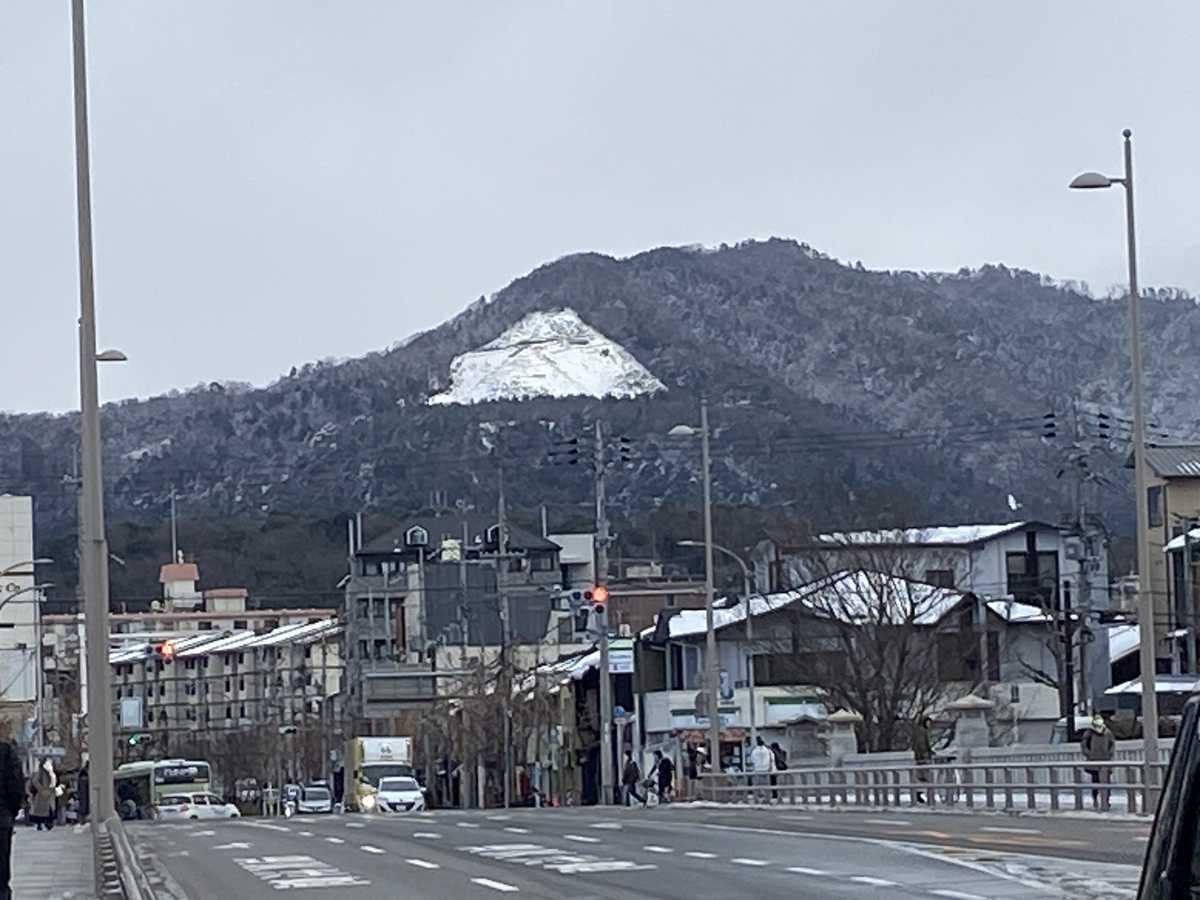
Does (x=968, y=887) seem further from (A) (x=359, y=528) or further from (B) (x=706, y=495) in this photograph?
(A) (x=359, y=528)

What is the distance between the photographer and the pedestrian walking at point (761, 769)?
54.1 m

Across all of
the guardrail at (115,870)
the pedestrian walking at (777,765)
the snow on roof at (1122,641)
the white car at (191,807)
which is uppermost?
the snow on roof at (1122,641)

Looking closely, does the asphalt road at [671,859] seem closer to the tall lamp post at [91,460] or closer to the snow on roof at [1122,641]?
the tall lamp post at [91,460]

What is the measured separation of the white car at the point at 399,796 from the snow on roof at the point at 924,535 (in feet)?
50.7

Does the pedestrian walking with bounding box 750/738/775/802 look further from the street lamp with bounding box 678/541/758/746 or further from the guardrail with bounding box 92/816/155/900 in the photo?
the guardrail with bounding box 92/816/155/900

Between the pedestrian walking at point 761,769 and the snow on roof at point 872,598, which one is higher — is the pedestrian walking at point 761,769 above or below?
below

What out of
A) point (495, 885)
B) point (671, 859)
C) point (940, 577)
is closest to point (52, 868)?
point (671, 859)

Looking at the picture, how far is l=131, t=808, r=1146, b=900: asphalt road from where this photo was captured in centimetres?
2125

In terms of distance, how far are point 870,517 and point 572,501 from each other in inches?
3342

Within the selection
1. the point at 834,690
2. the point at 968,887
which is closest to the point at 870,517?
the point at 834,690

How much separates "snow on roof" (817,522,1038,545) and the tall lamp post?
165 ft

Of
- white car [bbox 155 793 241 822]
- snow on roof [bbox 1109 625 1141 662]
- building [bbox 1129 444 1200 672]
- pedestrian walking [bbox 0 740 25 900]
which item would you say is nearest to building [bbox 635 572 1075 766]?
snow on roof [bbox 1109 625 1141 662]

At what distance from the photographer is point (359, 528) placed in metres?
152

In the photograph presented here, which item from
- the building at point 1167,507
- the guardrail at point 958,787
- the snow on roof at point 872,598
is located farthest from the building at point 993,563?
the guardrail at point 958,787
